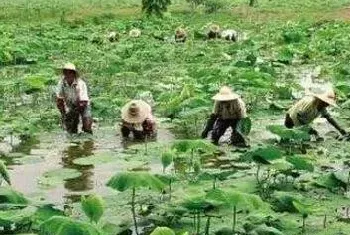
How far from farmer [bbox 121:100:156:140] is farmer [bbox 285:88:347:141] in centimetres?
190

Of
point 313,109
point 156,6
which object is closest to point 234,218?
point 313,109

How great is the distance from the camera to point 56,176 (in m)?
8.53

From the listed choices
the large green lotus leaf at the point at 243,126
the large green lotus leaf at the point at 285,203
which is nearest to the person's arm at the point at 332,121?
the large green lotus leaf at the point at 243,126

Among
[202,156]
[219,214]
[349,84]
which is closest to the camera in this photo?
[219,214]

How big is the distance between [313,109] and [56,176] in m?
3.51

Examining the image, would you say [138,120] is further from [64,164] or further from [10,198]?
[10,198]

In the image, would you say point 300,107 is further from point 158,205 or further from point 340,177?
point 158,205

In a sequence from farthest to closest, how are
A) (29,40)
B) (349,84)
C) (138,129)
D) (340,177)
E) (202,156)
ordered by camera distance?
(29,40) < (349,84) < (138,129) < (202,156) < (340,177)

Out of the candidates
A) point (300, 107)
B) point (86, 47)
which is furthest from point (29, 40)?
point (300, 107)

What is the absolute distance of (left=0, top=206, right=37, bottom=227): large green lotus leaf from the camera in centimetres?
542

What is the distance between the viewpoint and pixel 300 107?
1015 centimetres

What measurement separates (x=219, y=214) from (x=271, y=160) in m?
1.31

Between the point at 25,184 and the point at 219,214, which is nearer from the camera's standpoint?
the point at 219,214

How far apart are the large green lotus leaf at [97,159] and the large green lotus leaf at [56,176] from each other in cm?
28
